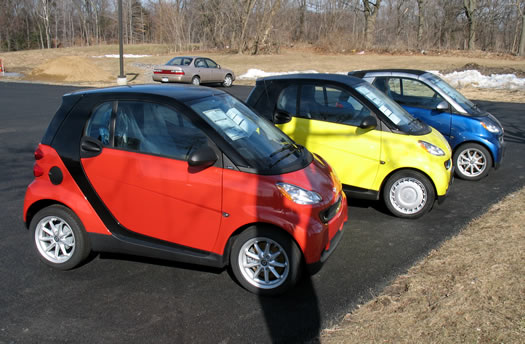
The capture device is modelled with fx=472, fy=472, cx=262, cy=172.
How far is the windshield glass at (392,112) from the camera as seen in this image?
6274 millimetres

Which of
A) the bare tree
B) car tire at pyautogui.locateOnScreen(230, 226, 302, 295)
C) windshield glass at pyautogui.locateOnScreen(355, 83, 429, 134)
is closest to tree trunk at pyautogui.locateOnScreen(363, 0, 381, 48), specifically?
the bare tree

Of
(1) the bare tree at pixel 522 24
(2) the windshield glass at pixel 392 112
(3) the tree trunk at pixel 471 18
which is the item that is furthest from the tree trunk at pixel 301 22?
(2) the windshield glass at pixel 392 112

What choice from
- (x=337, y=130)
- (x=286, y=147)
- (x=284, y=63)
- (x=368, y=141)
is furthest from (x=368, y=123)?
(x=284, y=63)

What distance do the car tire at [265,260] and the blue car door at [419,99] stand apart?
17.4 feet

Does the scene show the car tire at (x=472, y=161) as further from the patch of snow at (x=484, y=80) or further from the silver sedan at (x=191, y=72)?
the silver sedan at (x=191, y=72)

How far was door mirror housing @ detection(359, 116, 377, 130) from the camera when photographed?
237 inches

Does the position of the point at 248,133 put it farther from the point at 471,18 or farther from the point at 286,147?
the point at 471,18

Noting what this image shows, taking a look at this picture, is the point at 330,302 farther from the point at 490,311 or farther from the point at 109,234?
the point at 109,234

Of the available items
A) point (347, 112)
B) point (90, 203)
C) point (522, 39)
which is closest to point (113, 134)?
point (90, 203)

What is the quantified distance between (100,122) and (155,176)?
0.82m

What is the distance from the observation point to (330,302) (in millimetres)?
4039

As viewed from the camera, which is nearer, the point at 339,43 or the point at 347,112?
the point at 347,112

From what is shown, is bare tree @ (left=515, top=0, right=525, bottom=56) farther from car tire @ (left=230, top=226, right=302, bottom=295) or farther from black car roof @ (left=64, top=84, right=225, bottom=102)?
car tire @ (left=230, top=226, right=302, bottom=295)

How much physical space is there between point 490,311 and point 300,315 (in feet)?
4.93
